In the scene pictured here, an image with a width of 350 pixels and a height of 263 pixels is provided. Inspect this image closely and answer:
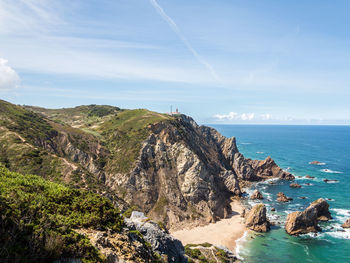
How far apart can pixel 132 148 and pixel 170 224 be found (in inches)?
1175

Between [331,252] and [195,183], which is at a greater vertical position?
[195,183]

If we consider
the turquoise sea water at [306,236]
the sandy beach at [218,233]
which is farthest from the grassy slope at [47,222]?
the turquoise sea water at [306,236]

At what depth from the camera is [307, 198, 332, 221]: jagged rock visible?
64562 mm

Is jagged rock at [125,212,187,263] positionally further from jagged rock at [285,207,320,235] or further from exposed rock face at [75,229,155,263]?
jagged rock at [285,207,320,235]

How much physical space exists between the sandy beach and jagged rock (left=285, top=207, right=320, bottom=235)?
12.6 metres

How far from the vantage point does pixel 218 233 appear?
60.9m

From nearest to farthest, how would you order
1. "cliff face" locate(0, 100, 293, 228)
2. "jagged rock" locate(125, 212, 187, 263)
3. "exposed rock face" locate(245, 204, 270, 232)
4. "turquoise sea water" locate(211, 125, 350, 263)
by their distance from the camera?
"jagged rock" locate(125, 212, 187, 263) < "turquoise sea water" locate(211, 125, 350, 263) < "exposed rock face" locate(245, 204, 270, 232) < "cliff face" locate(0, 100, 293, 228)

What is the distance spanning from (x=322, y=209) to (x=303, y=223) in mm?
11582

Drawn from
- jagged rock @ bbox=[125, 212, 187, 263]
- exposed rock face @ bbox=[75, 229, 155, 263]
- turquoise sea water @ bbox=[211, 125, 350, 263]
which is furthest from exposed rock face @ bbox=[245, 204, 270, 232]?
exposed rock face @ bbox=[75, 229, 155, 263]

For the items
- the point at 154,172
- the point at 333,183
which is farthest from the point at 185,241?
the point at 333,183

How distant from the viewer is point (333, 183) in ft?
321

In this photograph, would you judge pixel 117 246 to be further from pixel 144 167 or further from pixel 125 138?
pixel 125 138

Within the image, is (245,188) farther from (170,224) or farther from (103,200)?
(103,200)

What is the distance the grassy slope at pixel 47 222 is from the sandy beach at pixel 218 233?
149 feet
